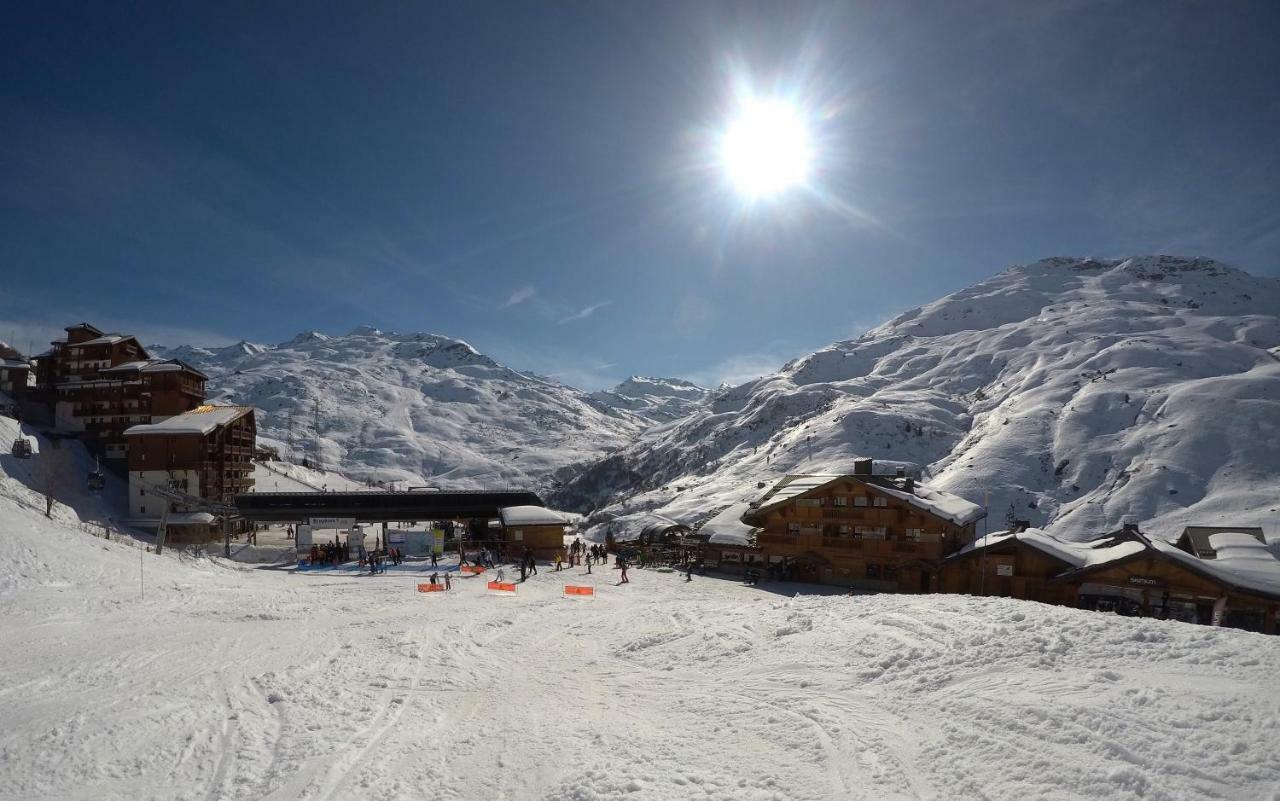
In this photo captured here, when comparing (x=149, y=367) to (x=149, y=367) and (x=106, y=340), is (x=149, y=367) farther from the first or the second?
(x=106, y=340)

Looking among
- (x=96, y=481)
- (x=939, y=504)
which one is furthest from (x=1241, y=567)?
(x=96, y=481)

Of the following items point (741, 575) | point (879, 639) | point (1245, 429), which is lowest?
point (741, 575)

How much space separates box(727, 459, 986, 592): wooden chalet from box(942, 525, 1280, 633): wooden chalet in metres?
1.72

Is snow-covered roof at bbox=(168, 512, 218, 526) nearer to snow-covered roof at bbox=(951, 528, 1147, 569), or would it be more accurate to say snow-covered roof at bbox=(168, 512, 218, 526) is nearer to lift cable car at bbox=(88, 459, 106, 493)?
lift cable car at bbox=(88, 459, 106, 493)

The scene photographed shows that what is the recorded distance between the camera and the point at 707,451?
14862cm

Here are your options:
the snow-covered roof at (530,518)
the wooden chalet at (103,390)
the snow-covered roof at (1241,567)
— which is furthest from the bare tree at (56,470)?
the snow-covered roof at (1241,567)

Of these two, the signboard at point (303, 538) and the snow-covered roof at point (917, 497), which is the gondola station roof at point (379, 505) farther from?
the snow-covered roof at point (917, 497)

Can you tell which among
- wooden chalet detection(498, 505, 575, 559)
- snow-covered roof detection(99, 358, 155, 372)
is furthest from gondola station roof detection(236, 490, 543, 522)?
snow-covered roof detection(99, 358, 155, 372)

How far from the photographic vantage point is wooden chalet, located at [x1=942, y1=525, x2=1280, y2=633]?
957 inches

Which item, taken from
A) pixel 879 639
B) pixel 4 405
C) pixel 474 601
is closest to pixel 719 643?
pixel 879 639

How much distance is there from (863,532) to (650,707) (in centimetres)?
2796

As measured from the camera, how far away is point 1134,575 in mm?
26625

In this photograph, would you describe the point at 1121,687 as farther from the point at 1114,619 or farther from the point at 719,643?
the point at 719,643

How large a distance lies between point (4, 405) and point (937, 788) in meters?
73.7
